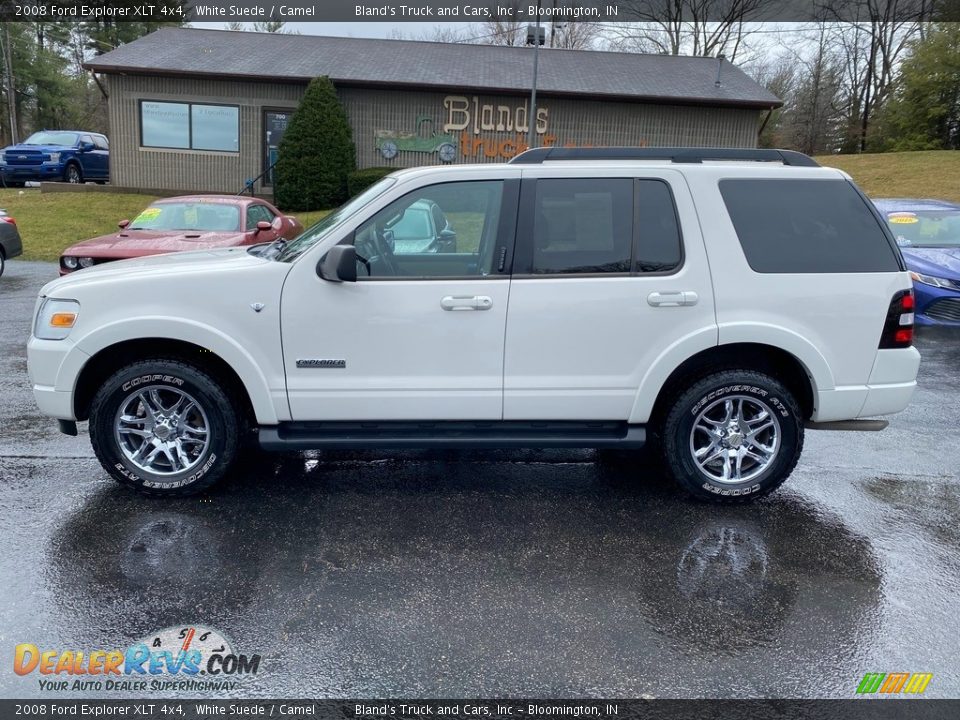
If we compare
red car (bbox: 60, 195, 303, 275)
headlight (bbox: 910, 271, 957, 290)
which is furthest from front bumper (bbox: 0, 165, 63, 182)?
headlight (bbox: 910, 271, 957, 290)

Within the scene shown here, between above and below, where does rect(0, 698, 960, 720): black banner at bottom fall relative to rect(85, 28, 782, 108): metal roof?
below

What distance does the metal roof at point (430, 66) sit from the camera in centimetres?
2242

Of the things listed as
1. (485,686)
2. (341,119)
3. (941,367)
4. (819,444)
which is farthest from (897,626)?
(341,119)

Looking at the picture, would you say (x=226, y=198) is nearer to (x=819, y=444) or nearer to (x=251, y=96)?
(x=819, y=444)

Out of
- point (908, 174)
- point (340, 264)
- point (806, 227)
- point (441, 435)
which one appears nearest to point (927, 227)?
point (806, 227)

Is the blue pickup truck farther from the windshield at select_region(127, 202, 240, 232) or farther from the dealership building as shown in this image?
the windshield at select_region(127, 202, 240, 232)

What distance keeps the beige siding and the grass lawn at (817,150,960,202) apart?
5310 millimetres

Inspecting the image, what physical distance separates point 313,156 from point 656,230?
59.7ft

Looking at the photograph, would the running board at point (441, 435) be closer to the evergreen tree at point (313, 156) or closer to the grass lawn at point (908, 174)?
the evergreen tree at point (313, 156)

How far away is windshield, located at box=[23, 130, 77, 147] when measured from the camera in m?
24.3

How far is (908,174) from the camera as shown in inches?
1051

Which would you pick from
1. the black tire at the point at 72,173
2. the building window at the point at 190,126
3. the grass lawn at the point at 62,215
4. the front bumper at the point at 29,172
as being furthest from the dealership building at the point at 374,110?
the front bumper at the point at 29,172

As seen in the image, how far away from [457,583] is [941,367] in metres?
6.89

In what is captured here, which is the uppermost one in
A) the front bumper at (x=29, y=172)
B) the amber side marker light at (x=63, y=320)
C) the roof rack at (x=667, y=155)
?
the roof rack at (x=667, y=155)
